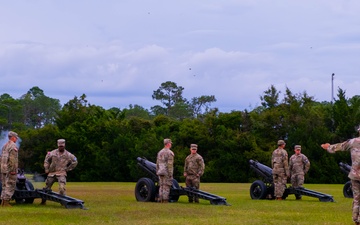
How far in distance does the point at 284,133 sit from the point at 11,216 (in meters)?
43.1

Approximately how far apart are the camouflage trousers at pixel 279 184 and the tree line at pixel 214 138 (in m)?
28.1

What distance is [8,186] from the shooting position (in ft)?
66.7

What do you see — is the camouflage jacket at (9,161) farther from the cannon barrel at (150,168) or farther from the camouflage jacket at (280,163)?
the camouflage jacket at (280,163)

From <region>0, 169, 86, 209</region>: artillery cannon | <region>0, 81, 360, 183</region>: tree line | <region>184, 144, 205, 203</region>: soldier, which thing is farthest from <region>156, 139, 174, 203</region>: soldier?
<region>0, 81, 360, 183</region>: tree line

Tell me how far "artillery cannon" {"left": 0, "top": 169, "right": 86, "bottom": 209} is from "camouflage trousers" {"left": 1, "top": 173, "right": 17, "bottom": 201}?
751 millimetres

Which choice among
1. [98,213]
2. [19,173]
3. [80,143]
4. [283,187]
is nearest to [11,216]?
[98,213]

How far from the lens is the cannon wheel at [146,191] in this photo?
23.7 m

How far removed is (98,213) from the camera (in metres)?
18.5

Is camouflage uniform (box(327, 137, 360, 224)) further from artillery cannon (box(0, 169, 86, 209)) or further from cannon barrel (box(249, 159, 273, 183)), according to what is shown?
cannon barrel (box(249, 159, 273, 183))

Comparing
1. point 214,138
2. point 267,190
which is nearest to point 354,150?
point 267,190

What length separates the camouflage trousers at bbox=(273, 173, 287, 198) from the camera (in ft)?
84.2

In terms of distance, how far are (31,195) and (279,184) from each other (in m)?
8.98

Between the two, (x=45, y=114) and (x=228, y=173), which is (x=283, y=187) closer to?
(x=228, y=173)

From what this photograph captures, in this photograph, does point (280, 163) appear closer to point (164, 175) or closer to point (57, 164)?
point (164, 175)
